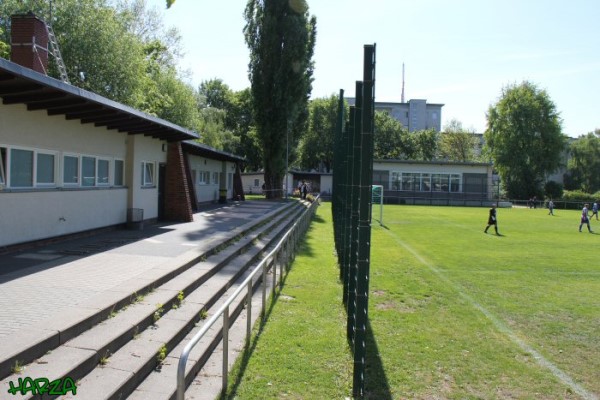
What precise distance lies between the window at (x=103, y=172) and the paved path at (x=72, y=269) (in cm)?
139

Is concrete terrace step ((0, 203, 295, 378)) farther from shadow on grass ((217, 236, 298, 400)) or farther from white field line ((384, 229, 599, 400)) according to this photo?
white field line ((384, 229, 599, 400))

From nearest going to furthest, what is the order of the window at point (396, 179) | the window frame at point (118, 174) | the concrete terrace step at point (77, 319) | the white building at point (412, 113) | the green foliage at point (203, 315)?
the concrete terrace step at point (77, 319)
the green foliage at point (203, 315)
the window frame at point (118, 174)
the window at point (396, 179)
the white building at point (412, 113)

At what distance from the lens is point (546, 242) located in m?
19.4

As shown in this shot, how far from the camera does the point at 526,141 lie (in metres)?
64.6

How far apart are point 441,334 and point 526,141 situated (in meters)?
65.2

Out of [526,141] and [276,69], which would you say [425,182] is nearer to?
[526,141]

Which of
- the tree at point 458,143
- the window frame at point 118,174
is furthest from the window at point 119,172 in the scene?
the tree at point 458,143

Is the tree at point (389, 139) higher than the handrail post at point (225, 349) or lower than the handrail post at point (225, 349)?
higher

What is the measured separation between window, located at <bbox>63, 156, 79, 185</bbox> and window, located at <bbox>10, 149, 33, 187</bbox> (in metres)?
1.21

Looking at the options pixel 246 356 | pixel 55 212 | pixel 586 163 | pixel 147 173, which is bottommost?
pixel 246 356

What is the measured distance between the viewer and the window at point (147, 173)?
15.0 m

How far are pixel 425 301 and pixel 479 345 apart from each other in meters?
2.43

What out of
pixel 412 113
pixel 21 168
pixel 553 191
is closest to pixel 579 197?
pixel 553 191

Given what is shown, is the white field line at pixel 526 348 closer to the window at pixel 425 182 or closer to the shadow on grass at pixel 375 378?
the shadow on grass at pixel 375 378
